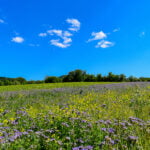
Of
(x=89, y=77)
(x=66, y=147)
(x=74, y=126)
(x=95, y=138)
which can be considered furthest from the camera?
(x=89, y=77)

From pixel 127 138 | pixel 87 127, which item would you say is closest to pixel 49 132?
pixel 87 127

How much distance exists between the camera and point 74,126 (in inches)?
132

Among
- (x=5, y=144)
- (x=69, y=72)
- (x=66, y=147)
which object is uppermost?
Answer: (x=69, y=72)

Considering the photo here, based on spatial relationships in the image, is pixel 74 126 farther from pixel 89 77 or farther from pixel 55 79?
pixel 89 77

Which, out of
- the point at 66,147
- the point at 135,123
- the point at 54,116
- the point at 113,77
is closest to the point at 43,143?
the point at 66,147

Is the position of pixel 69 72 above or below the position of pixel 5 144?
above

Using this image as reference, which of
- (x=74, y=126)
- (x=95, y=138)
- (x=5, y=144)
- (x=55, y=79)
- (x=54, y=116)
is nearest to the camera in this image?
(x=5, y=144)

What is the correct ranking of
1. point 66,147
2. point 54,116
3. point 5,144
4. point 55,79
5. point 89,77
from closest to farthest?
point 5,144 < point 66,147 < point 54,116 < point 55,79 < point 89,77

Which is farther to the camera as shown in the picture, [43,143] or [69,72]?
[69,72]

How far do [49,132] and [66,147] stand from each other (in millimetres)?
607

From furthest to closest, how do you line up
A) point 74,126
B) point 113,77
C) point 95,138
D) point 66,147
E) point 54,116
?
1. point 113,77
2. point 54,116
3. point 74,126
4. point 95,138
5. point 66,147

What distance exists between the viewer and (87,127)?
3.16 metres

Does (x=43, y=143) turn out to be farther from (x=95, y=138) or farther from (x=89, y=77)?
(x=89, y=77)

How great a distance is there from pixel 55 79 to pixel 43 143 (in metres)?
51.0
